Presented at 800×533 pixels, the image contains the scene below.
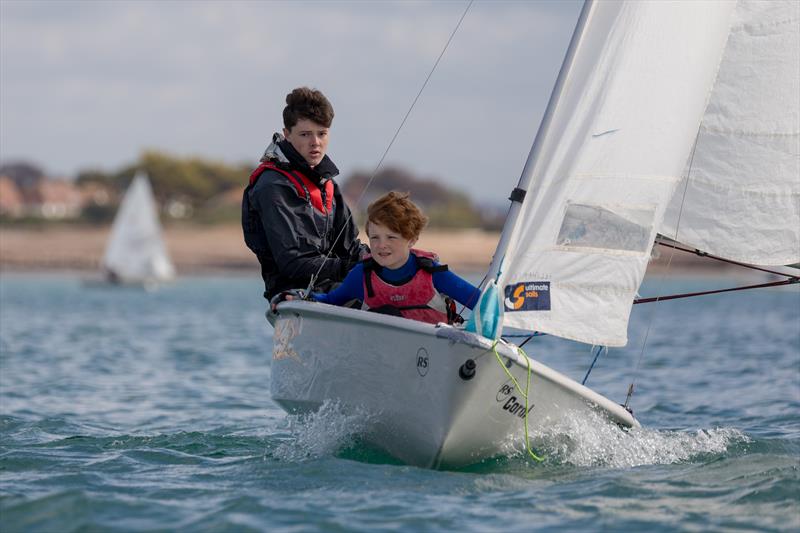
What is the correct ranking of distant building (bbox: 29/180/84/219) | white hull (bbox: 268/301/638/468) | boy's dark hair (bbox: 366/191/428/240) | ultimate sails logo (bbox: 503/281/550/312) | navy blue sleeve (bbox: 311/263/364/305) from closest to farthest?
white hull (bbox: 268/301/638/468)
ultimate sails logo (bbox: 503/281/550/312)
boy's dark hair (bbox: 366/191/428/240)
navy blue sleeve (bbox: 311/263/364/305)
distant building (bbox: 29/180/84/219)

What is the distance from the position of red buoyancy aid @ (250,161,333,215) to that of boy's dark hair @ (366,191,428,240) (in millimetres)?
990

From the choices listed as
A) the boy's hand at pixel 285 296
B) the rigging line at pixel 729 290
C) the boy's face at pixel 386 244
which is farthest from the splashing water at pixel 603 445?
the boy's hand at pixel 285 296

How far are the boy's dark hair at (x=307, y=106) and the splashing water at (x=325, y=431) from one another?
1611 millimetres

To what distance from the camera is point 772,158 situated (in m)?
6.47

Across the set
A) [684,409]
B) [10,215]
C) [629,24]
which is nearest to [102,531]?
[629,24]

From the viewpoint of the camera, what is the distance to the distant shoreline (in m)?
80.0

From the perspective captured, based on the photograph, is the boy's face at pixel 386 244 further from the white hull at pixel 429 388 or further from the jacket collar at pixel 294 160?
the jacket collar at pixel 294 160

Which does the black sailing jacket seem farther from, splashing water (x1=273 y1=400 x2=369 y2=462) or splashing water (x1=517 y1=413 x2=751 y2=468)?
splashing water (x1=517 y1=413 x2=751 y2=468)

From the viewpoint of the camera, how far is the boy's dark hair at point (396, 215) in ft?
18.7

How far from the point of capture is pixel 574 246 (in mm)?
5707

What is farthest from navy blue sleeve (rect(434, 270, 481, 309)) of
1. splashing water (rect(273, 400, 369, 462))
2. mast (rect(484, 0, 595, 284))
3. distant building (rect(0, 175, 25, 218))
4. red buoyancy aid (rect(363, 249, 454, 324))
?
distant building (rect(0, 175, 25, 218))

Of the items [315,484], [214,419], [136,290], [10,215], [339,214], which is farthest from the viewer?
[10,215]

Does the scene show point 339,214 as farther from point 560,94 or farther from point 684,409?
point 684,409

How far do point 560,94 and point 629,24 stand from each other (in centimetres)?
51
